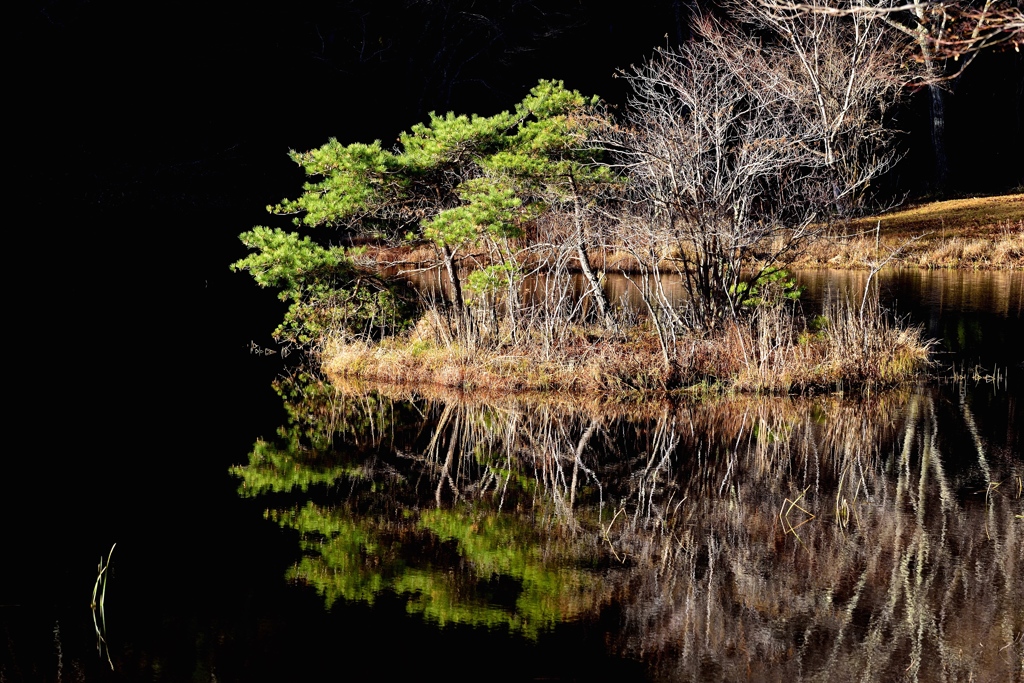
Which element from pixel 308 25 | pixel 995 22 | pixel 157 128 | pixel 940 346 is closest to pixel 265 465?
pixel 995 22

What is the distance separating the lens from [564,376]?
12219 millimetres

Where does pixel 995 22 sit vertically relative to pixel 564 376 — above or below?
above

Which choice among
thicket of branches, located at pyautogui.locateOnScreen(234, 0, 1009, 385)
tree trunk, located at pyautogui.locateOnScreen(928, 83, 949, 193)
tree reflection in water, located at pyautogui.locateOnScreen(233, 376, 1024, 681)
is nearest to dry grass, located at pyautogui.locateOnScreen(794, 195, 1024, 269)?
tree trunk, located at pyautogui.locateOnScreen(928, 83, 949, 193)

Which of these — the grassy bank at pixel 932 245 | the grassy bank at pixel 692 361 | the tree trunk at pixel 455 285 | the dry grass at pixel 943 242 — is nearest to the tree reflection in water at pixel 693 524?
the grassy bank at pixel 692 361

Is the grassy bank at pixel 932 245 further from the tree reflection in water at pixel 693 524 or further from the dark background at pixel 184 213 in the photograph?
the tree reflection in water at pixel 693 524

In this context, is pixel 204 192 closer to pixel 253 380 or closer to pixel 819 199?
pixel 253 380

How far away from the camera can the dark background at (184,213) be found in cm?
702

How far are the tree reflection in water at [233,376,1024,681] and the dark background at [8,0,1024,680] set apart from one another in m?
0.58

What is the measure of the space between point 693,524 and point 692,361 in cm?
499

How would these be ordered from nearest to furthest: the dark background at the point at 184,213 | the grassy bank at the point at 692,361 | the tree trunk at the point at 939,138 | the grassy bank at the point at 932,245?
the dark background at the point at 184,213 < the grassy bank at the point at 692,361 < the grassy bank at the point at 932,245 < the tree trunk at the point at 939,138

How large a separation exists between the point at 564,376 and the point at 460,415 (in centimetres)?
138

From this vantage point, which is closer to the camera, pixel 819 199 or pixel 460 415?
pixel 460 415

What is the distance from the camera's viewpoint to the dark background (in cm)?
702

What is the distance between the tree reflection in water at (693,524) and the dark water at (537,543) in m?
0.02
